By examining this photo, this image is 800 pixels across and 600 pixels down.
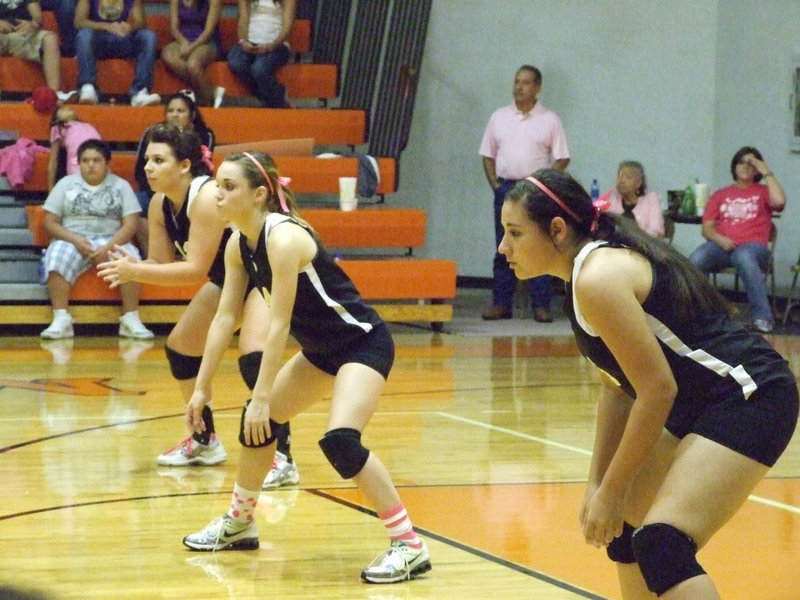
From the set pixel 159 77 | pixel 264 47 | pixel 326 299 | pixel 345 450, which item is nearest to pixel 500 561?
pixel 345 450

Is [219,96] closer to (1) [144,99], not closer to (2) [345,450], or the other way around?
(1) [144,99]

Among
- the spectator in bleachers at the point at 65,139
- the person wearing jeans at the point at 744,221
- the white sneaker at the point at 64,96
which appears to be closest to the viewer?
the spectator in bleachers at the point at 65,139

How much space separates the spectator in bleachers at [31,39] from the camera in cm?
1045

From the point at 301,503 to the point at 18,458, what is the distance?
1.39 metres

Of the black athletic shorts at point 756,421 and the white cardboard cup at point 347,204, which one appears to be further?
the white cardboard cup at point 347,204

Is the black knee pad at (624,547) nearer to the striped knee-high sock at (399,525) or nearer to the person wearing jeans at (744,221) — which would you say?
the striped knee-high sock at (399,525)

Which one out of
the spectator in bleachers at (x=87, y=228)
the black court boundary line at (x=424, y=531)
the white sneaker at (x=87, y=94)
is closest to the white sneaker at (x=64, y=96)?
the white sneaker at (x=87, y=94)

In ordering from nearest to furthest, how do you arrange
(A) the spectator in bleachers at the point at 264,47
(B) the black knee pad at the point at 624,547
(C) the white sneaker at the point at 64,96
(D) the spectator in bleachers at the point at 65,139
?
(B) the black knee pad at the point at 624,547 < (D) the spectator in bleachers at the point at 65,139 < (C) the white sneaker at the point at 64,96 < (A) the spectator in bleachers at the point at 264,47

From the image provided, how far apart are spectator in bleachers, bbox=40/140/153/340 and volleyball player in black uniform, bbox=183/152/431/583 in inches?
194

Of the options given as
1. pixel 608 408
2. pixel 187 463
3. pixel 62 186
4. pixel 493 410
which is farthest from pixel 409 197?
pixel 608 408

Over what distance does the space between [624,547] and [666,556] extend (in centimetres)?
32

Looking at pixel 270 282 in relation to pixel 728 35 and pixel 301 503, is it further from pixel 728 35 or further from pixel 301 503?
pixel 728 35

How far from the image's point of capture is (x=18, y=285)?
29.9ft

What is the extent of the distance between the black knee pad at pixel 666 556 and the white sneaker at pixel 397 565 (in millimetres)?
1294
